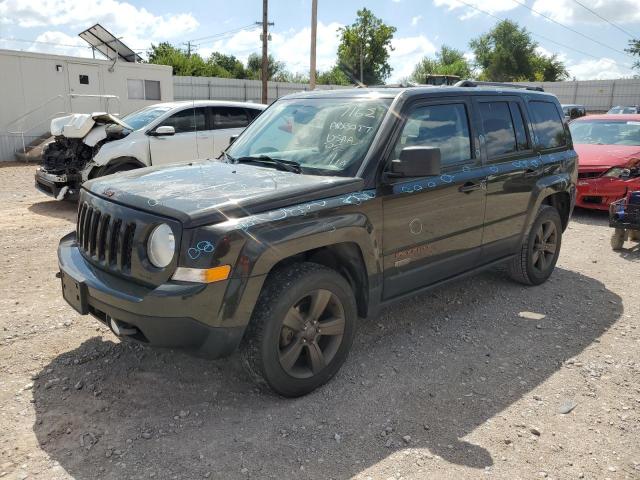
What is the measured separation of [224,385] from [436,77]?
472 cm

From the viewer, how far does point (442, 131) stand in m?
4.15

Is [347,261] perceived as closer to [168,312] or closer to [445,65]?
[168,312]

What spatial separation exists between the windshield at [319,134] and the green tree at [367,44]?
44.1 metres

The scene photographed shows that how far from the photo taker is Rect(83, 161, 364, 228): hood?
2.93m

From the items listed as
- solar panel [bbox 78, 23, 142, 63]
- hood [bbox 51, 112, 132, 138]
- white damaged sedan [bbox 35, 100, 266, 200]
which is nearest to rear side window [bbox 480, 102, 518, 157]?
white damaged sedan [bbox 35, 100, 266, 200]

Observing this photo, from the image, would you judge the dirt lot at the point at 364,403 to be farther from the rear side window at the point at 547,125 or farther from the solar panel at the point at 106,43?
the solar panel at the point at 106,43

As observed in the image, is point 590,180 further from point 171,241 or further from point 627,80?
point 627,80

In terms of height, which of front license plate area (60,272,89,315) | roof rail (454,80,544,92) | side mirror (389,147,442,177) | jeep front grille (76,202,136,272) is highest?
roof rail (454,80,544,92)

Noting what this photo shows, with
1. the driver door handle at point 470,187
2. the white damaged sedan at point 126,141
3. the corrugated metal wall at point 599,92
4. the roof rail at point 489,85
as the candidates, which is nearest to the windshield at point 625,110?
the corrugated metal wall at point 599,92

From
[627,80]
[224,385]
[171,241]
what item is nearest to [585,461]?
[224,385]

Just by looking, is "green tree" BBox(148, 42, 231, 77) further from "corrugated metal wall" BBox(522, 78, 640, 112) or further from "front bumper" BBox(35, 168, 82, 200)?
"front bumper" BBox(35, 168, 82, 200)

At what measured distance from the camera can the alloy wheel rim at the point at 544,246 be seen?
5.44 m

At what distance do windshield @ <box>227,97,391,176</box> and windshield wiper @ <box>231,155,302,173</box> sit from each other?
1.5 inches

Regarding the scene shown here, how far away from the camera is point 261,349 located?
3.08 m
